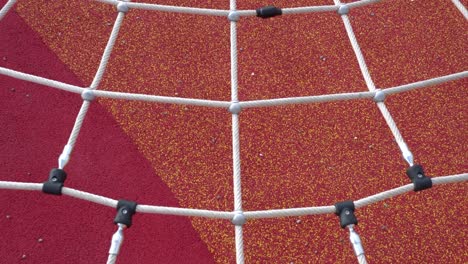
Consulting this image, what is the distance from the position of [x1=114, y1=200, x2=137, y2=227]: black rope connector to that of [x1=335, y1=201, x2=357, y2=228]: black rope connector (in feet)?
1.03

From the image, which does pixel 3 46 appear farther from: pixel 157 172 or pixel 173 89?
pixel 157 172

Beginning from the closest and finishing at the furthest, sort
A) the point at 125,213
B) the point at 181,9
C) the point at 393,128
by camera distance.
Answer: the point at 125,213
the point at 393,128
the point at 181,9

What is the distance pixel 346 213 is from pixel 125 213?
0.34 meters

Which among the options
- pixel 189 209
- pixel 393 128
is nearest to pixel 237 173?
pixel 189 209

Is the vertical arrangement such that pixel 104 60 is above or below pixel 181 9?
below

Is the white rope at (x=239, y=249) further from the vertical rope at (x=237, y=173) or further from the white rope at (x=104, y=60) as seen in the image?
the white rope at (x=104, y=60)

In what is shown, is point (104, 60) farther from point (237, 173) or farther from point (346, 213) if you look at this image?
point (346, 213)

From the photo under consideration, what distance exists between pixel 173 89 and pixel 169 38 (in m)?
0.19

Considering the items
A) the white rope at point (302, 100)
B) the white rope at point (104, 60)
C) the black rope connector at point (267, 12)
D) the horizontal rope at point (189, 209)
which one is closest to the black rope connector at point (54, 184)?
the horizontal rope at point (189, 209)

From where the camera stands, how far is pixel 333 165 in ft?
4.26

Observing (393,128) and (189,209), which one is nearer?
(189,209)

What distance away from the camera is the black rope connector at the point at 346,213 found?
2.55 feet

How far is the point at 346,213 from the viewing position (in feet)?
2.57

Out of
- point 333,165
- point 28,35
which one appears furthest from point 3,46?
point 333,165
